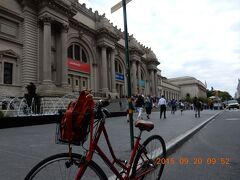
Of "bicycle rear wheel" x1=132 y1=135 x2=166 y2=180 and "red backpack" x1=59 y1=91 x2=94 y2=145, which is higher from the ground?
"red backpack" x1=59 y1=91 x2=94 y2=145

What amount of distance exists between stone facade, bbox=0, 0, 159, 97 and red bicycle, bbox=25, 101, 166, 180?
19952 mm

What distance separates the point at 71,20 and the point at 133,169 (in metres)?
36.4

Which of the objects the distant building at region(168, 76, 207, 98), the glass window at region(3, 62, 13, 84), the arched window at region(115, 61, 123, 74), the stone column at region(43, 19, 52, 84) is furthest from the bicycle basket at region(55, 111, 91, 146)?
the distant building at region(168, 76, 207, 98)

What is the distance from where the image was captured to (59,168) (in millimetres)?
2836

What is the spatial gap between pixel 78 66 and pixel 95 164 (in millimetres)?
37654

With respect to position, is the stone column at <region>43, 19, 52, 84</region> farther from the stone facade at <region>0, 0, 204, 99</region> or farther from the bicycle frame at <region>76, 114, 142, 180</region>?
the bicycle frame at <region>76, 114, 142, 180</region>

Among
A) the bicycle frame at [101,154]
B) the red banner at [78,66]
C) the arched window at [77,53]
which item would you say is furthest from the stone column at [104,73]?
the bicycle frame at [101,154]

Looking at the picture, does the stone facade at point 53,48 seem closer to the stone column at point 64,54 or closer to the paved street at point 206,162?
the stone column at point 64,54

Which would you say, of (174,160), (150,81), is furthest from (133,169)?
(150,81)

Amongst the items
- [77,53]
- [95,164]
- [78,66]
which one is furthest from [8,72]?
[95,164]

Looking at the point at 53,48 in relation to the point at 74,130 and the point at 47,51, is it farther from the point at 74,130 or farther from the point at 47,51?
the point at 74,130

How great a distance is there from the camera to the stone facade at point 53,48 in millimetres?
28312

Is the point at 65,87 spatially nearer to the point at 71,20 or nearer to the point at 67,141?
the point at 71,20

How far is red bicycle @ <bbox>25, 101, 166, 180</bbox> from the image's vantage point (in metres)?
2.74
